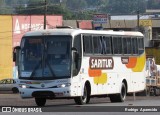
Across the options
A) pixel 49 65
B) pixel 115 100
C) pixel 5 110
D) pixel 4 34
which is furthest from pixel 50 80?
pixel 4 34

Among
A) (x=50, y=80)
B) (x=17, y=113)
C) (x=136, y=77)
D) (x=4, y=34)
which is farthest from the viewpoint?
(x=4, y=34)

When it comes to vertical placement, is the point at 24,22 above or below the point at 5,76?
above

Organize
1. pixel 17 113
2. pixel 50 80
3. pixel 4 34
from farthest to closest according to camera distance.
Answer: pixel 4 34 < pixel 50 80 < pixel 17 113

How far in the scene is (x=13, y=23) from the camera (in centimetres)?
7381

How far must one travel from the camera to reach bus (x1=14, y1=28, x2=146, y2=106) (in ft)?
92.0

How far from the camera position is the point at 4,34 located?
239 ft

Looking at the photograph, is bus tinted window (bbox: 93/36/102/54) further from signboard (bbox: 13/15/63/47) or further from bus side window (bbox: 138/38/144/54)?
signboard (bbox: 13/15/63/47)

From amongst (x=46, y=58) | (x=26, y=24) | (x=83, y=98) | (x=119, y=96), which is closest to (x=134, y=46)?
(x=119, y=96)

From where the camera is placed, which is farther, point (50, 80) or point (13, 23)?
point (13, 23)

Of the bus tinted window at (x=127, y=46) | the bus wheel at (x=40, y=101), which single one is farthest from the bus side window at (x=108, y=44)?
the bus wheel at (x=40, y=101)

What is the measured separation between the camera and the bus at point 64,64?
28.1 metres

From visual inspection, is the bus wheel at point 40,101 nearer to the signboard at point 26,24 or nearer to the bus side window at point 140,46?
the bus side window at point 140,46

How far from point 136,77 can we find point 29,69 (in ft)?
27.3

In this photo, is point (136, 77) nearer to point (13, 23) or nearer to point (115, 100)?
point (115, 100)
